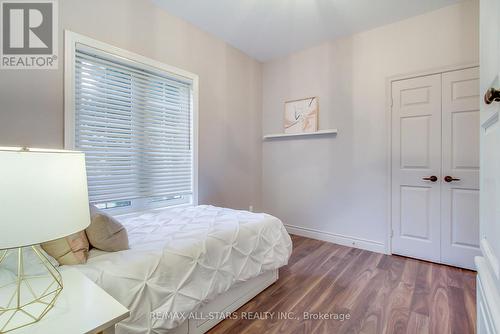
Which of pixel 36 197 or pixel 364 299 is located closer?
pixel 36 197

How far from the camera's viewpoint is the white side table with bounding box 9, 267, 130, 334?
0.68m

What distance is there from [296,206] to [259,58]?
7.89 ft

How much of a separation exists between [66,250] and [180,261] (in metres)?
→ 0.57

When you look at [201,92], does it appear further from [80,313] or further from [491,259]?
[491,259]

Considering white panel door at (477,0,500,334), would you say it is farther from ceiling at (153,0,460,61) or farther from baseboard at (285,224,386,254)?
baseboard at (285,224,386,254)

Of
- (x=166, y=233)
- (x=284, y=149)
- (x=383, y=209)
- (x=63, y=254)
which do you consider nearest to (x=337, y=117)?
(x=284, y=149)

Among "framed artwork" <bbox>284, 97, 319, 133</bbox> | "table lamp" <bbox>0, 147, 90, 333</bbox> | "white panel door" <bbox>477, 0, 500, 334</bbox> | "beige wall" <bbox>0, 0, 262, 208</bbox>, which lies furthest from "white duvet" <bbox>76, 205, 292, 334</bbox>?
"framed artwork" <bbox>284, 97, 319, 133</bbox>

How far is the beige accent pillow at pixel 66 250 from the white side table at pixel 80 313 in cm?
29

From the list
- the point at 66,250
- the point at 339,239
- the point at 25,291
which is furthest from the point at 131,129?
the point at 339,239

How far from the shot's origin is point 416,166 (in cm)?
262

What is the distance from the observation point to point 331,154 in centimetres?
319

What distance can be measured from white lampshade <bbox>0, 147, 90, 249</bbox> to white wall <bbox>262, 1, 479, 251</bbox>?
9.80ft

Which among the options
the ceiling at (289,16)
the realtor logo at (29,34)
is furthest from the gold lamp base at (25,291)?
the ceiling at (289,16)

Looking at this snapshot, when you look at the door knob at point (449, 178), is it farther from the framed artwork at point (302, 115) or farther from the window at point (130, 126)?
the window at point (130, 126)
